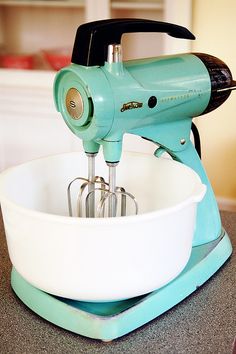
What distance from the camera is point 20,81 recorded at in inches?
88.7

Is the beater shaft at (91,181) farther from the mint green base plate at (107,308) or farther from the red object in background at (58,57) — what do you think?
the red object in background at (58,57)

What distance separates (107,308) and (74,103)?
0.30m

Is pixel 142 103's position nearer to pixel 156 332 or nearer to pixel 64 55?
pixel 156 332

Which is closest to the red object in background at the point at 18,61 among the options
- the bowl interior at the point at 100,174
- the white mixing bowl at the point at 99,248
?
the bowl interior at the point at 100,174

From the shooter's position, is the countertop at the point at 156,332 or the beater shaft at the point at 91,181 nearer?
the countertop at the point at 156,332

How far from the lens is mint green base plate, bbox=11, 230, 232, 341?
698mm

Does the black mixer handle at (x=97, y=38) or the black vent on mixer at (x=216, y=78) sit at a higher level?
the black mixer handle at (x=97, y=38)

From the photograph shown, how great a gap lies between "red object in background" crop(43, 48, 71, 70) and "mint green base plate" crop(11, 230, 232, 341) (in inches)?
63.1

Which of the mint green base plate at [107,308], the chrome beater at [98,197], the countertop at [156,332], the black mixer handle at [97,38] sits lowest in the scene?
the countertop at [156,332]

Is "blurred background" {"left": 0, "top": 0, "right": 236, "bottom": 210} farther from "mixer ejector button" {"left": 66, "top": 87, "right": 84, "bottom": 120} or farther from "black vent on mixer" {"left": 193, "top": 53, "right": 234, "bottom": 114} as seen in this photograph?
"mixer ejector button" {"left": 66, "top": 87, "right": 84, "bottom": 120}

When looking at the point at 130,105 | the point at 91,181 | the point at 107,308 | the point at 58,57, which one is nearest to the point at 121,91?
the point at 130,105

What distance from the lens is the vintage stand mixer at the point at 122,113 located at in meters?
0.71

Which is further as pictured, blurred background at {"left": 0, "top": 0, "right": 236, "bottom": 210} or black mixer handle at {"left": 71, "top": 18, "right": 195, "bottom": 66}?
blurred background at {"left": 0, "top": 0, "right": 236, "bottom": 210}

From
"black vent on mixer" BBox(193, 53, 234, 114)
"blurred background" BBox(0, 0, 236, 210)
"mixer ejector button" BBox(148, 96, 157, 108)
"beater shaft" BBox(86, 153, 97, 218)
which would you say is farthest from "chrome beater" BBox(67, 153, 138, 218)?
"blurred background" BBox(0, 0, 236, 210)
